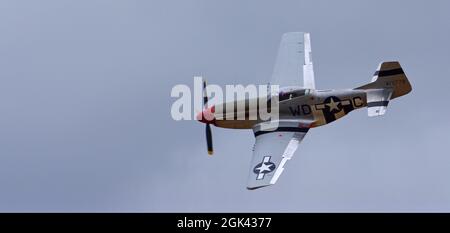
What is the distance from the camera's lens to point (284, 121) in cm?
5600

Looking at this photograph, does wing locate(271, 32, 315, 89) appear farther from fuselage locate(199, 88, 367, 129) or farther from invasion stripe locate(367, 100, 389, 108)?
invasion stripe locate(367, 100, 389, 108)

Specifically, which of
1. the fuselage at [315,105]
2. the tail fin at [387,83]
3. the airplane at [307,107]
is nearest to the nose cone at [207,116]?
the airplane at [307,107]

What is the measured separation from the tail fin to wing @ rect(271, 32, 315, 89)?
10.1 ft

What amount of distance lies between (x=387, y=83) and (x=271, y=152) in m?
6.99

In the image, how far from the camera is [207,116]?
2270 inches

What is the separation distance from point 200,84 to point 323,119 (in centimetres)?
648

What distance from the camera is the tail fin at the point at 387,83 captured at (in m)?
56.0

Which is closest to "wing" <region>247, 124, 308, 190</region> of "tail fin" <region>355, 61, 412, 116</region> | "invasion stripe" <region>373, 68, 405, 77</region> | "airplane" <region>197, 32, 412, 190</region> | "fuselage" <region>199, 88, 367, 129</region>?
"airplane" <region>197, 32, 412, 190</region>

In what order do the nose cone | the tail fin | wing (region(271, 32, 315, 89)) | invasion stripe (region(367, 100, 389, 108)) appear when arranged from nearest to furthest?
invasion stripe (region(367, 100, 389, 108)) < the tail fin < the nose cone < wing (region(271, 32, 315, 89))

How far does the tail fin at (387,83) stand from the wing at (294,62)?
3084mm

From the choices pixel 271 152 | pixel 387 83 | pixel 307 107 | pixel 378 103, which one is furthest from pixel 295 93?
pixel 387 83

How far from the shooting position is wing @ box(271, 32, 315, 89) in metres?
58.4
